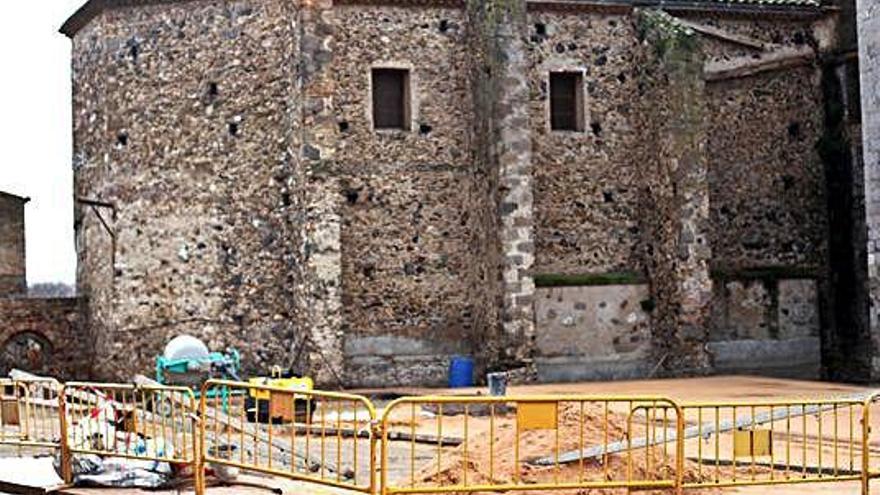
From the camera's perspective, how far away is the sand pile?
11297mm

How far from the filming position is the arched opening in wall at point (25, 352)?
85.0 ft

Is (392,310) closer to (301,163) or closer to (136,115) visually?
(301,163)

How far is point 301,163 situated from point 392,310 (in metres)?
3.40

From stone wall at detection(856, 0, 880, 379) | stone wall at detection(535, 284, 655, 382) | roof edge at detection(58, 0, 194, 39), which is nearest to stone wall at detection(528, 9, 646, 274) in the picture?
stone wall at detection(535, 284, 655, 382)

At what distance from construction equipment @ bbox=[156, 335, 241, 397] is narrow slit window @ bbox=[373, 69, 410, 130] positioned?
615cm

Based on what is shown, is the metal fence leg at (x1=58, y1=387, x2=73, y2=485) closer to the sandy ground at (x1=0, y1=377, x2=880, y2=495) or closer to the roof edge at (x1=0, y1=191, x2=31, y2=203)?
the sandy ground at (x1=0, y1=377, x2=880, y2=495)

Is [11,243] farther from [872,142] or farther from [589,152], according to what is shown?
[872,142]

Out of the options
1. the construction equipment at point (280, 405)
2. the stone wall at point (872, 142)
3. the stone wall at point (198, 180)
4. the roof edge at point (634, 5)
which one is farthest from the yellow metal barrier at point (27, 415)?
the stone wall at point (872, 142)

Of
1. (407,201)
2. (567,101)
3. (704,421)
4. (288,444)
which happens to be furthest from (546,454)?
(567,101)

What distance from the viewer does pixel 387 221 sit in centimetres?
2472

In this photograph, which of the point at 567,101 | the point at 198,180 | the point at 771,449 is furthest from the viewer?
the point at 567,101

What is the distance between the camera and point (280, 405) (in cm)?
1326

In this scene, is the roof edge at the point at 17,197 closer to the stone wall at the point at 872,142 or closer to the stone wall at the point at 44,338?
the stone wall at the point at 44,338

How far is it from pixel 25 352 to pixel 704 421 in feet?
52.0
